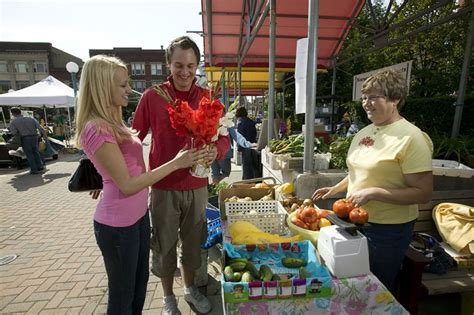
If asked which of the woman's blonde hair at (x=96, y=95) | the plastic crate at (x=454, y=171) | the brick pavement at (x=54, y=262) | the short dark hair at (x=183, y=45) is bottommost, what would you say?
the brick pavement at (x=54, y=262)

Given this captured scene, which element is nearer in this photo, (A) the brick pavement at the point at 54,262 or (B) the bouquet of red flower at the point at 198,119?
(B) the bouquet of red flower at the point at 198,119

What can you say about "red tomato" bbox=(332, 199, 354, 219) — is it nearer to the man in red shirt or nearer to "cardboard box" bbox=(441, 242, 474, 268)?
the man in red shirt

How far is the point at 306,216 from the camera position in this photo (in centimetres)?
213

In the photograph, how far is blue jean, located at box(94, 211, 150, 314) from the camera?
173cm

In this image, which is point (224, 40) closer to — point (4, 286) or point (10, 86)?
point (4, 286)

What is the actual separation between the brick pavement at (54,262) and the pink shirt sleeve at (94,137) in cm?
188

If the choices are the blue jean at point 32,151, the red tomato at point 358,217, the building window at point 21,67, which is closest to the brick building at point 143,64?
the building window at point 21,67

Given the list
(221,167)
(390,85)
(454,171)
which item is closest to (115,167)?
(390,85)

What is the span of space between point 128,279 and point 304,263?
111 cm

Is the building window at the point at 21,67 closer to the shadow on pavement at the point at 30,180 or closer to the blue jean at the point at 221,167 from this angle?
the shadow on pavement at the point at 30,180

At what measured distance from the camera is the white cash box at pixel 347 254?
152 centimetres

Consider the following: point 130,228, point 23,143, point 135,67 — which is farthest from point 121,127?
point 135,67

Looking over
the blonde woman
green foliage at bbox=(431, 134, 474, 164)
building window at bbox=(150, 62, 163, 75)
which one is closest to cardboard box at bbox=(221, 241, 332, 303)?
the blonde woman

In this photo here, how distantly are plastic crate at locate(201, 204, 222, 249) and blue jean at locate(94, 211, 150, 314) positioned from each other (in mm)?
1102
